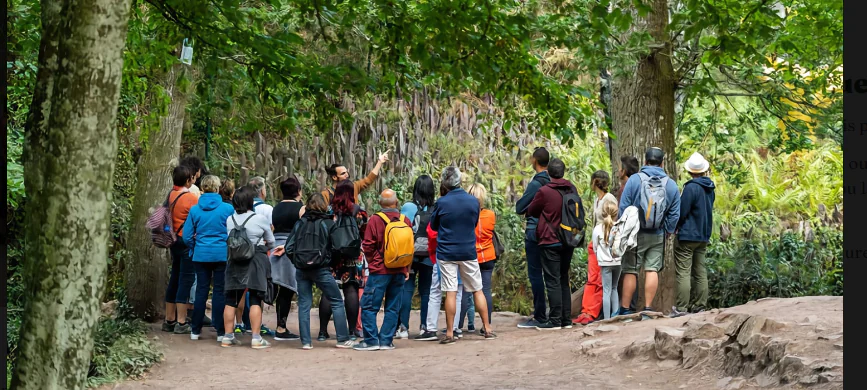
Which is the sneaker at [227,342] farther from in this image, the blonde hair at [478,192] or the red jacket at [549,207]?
the red jacket at [549,207]

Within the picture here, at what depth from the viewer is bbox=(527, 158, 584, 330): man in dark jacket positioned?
11250 mm

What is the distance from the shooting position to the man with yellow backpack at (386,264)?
403 inches

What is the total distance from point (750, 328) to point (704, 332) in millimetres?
775

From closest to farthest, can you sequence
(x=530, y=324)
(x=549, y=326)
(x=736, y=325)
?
(x=736, y=325)
(x=549, y=326)
(x=530, y=324)

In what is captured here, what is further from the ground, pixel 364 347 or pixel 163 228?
pixel 163 228

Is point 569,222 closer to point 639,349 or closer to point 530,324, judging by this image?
point 530,324

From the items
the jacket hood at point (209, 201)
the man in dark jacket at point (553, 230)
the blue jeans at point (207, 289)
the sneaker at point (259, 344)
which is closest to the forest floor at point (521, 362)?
the sneaker at point (259, 344)

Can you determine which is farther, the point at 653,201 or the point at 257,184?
the point at 257,184

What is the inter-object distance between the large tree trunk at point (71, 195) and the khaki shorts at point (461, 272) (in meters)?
5.69

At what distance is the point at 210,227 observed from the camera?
10.8m

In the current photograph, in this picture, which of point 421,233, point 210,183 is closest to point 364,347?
point 421,233

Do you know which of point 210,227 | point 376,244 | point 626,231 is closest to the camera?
point 376,244

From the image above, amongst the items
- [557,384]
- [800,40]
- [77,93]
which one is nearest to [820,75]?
[800,40]

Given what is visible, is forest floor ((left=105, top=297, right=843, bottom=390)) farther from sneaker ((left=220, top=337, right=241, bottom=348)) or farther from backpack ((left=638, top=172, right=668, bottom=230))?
backpack ((left=638, top=172, right=668, bottom=230))
